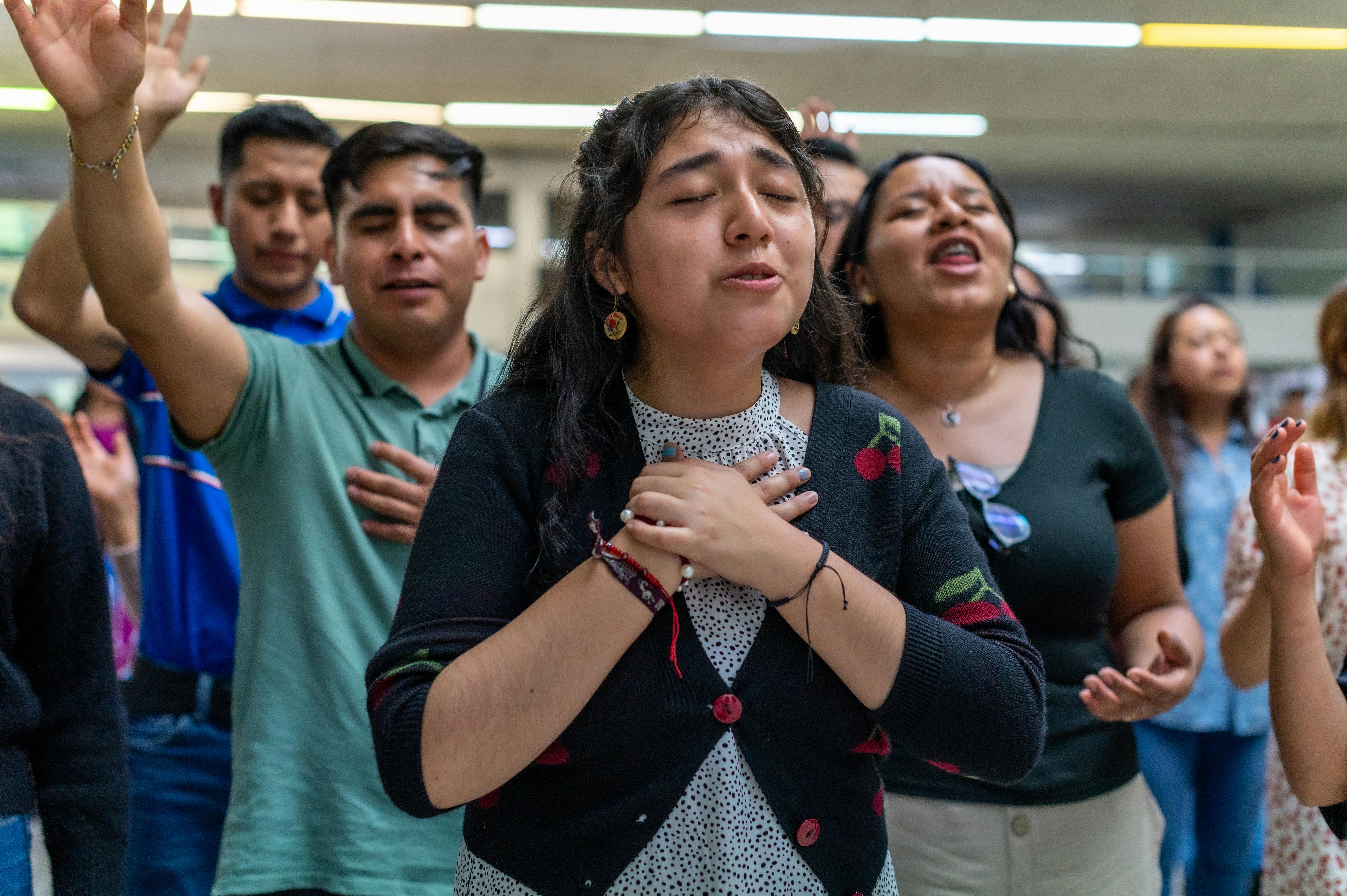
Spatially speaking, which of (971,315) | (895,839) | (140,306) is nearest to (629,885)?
(895,839)

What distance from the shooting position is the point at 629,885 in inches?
40.9

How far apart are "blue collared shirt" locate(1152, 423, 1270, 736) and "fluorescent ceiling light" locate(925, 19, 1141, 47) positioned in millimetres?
4728

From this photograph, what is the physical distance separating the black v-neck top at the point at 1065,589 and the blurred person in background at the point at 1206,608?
525mm

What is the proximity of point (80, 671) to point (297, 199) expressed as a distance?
4.09 feet

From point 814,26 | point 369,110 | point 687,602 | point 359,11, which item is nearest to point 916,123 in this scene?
point 814,26

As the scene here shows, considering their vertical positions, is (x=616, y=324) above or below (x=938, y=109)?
below

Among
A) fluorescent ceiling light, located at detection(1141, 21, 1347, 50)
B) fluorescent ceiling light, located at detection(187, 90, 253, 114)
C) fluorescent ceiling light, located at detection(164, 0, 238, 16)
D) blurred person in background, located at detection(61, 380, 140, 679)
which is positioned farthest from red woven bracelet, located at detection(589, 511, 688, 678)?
fluorescent ceiling light, located at detection(187, 90, 253, 114)

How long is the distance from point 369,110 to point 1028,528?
886cm

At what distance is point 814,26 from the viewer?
738cm

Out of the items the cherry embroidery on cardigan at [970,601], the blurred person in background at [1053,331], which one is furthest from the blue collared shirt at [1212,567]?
the cherry embroidery on cardigan at [970,601]

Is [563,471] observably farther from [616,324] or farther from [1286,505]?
[1286,505]

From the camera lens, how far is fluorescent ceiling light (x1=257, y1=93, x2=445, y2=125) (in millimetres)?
9016

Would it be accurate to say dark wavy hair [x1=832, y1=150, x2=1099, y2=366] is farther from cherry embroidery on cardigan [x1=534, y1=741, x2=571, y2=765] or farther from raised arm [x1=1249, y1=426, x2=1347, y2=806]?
cherry embroidery on cardigan [x1=534, y1=741, x2=571, y2=765]

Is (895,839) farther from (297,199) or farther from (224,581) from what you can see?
(297,199)
